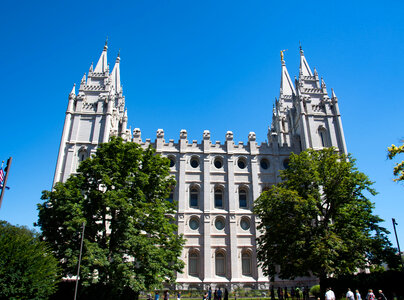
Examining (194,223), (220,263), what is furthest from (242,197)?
(220,263)

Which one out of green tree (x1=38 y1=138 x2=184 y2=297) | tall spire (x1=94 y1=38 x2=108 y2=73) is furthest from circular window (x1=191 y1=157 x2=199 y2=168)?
tall spire (x1=94 y1=38 x2=108 y2=73)

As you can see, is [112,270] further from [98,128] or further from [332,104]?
[332,104]

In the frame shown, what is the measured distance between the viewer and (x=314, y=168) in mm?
27406

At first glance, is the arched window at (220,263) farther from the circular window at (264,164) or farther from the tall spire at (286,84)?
the tall spire at (286,84)

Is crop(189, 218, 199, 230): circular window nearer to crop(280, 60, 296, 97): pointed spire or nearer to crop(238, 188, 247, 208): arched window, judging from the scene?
crop(238, 188, 247, 208): arched window

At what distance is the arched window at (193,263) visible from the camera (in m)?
35.5

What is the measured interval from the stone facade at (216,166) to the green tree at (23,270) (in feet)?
59.6

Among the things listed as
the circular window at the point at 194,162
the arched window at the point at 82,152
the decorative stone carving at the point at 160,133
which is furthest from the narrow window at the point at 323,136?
the arched window at the point at 82,152

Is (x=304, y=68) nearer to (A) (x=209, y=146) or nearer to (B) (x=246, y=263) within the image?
(A) (x=209, y=146)

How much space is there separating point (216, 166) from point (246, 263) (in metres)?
12.4

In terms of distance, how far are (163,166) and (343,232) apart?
52.4ft

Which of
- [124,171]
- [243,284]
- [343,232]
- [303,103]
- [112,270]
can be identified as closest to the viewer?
[112,270]

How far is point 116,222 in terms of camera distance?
22.1m

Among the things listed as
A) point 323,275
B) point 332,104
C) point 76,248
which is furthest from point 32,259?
point 332,104
